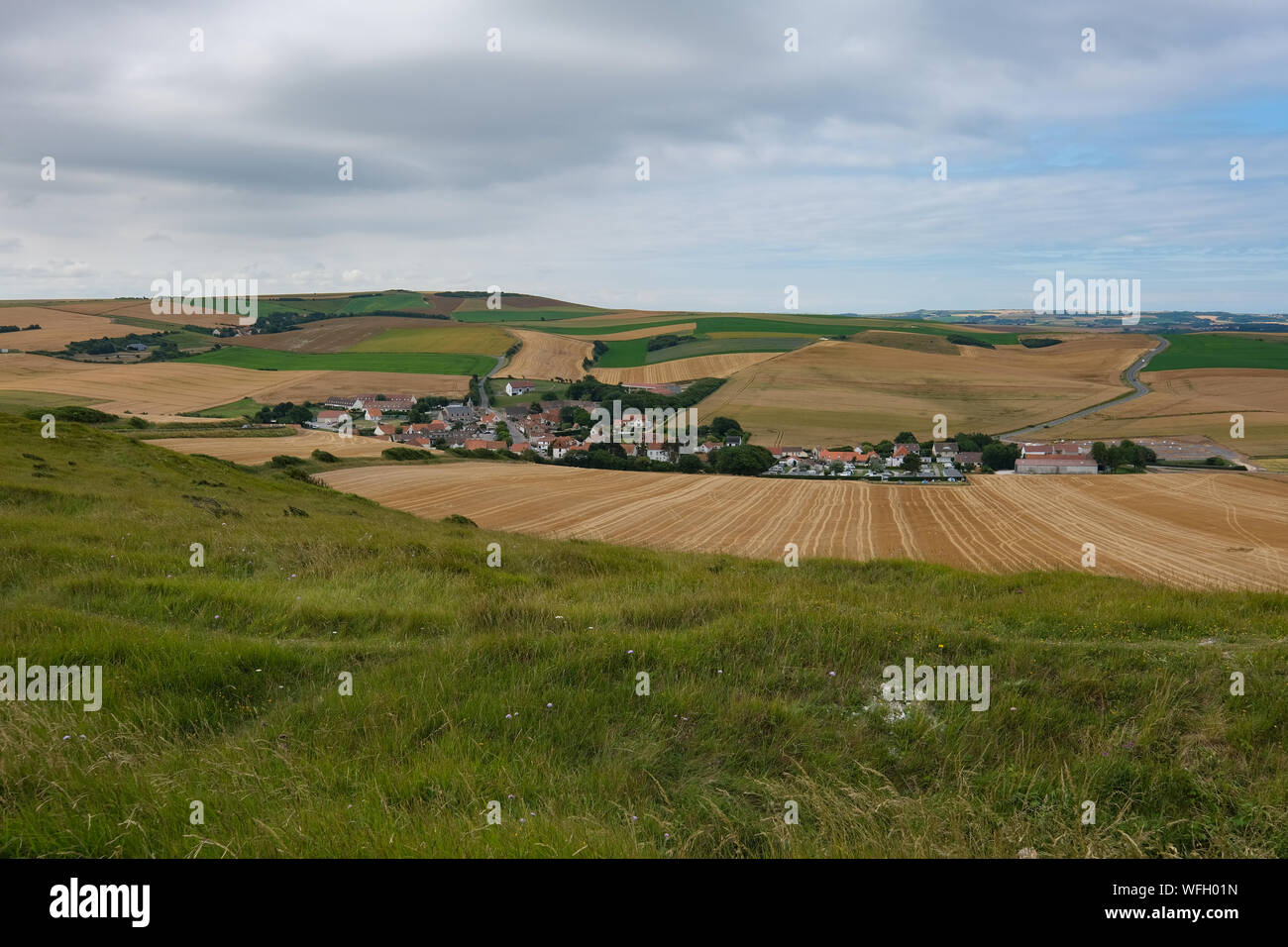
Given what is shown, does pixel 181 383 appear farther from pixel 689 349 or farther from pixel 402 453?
pixel 689 349

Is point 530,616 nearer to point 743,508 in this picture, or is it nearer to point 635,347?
point 743,508

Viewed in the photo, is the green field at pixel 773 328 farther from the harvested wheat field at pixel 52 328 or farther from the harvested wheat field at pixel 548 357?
the harvested wheat field at pixel 52 328

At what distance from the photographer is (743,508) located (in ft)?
149

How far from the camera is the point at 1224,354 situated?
122m

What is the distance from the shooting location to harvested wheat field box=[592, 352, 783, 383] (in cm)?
11281

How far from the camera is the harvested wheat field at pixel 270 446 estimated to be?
5256 cm

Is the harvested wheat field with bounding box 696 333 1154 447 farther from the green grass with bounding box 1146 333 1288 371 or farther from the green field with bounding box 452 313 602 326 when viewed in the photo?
the green field with bounding box 452 313 602 326

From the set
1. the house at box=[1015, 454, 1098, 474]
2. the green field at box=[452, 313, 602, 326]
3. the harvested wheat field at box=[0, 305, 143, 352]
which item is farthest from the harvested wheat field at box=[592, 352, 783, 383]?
the harvested wheat field at box=[0, 305, 143, 352]

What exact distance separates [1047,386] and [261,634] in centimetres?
11207

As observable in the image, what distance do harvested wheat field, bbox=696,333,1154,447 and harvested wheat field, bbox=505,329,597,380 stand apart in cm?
3118

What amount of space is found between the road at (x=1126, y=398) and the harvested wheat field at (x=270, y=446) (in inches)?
2519

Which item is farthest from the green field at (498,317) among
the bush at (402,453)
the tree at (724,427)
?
the bush at (402,453)

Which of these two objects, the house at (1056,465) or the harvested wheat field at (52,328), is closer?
the house at (1056,465)

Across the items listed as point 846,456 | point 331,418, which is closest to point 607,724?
point 846,456
